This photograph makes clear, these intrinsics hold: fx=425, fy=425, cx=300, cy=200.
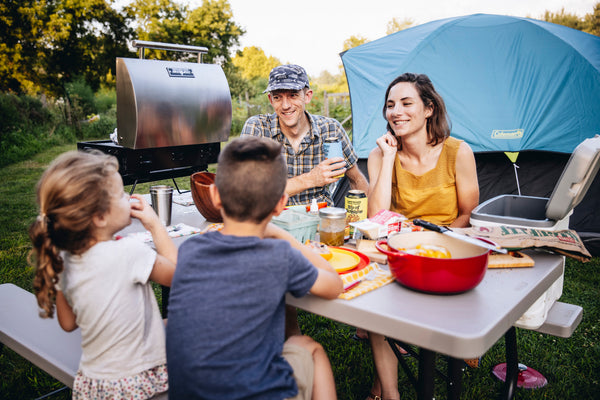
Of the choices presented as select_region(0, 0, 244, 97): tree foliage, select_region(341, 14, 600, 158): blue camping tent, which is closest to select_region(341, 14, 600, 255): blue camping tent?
select_region(341, 14, 600, 158): blue camping tent

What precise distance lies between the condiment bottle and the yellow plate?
0.10 m

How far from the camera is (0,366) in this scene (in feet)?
8.57

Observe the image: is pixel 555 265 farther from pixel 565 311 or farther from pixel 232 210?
pixel 232 210

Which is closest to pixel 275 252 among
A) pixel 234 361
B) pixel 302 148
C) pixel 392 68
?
pixel 234 361

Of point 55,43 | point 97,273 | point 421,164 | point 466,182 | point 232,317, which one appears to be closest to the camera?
point 232,317

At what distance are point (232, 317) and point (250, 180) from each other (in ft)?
1.23

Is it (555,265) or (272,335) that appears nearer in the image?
(272,335)

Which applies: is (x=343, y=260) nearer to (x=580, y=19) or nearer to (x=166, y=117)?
(x=166, y=117)

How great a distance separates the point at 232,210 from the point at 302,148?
1.76 meters

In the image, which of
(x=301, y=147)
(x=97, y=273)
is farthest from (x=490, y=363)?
(x=97, y=273)

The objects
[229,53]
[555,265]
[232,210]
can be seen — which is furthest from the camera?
[229,53]

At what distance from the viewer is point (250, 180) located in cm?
120

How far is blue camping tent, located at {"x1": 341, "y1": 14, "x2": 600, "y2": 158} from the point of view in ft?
14.2

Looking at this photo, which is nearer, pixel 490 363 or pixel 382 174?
pixel 382 174
